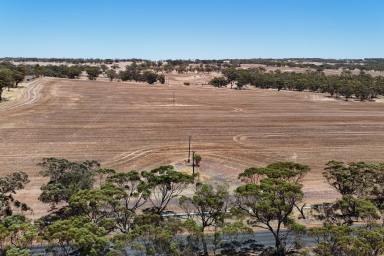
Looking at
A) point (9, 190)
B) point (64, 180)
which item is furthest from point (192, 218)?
point (9, 190)

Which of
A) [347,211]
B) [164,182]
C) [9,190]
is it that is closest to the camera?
[347,211]

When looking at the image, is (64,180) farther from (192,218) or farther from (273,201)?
(273,201)

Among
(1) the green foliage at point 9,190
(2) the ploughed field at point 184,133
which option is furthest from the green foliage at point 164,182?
(1) the green foliage at point 9,190

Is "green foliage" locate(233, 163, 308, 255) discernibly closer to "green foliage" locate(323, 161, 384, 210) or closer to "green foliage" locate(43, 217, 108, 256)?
"green foliage" locate(323, 161, 384, 210)

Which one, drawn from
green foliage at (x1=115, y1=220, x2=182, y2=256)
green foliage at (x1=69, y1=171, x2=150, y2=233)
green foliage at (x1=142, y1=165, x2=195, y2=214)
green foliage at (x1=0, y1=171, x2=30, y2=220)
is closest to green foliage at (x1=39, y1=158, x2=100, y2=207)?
green foliage at (x1=0, y1=171, x2=30, y2=220)

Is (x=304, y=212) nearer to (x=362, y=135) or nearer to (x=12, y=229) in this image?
(x=12, y=229)

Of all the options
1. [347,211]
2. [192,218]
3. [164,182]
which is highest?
[164,182]
